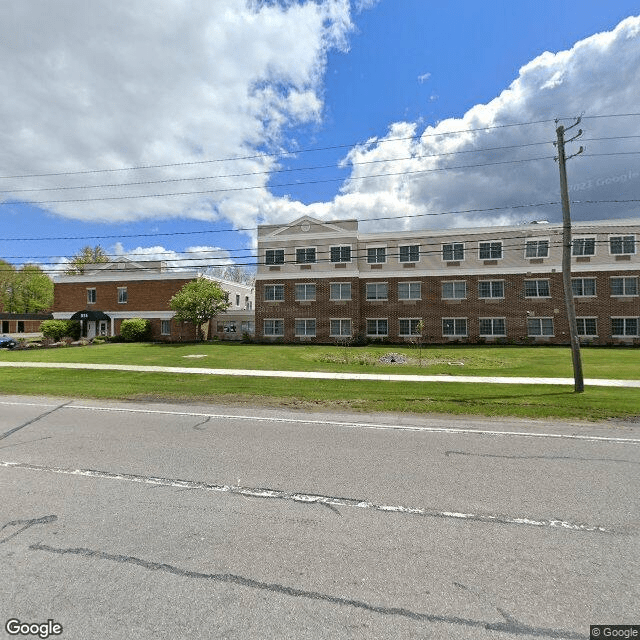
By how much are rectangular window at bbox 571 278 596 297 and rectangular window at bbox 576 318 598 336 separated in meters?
2.08

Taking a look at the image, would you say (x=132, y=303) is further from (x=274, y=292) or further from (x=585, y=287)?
(x=585, y=287)

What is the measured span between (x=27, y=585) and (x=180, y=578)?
1176 millimetres

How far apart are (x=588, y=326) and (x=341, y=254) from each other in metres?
20.7

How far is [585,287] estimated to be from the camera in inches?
1224

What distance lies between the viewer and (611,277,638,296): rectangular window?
30344 mm

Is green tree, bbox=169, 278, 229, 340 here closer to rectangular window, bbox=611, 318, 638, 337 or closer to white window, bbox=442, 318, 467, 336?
white window, bbox=442, 318, 467, 336

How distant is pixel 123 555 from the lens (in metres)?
3.47

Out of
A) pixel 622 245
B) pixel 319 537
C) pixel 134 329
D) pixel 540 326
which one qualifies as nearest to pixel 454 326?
pixel 540 326

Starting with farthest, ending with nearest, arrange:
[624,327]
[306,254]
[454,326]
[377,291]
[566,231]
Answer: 1. [306,254]
2. [377,291]
3. [454,326]
4. [624,327]
5. [566,231]

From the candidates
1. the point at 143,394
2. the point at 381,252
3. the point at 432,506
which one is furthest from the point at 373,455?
the point at 381,252

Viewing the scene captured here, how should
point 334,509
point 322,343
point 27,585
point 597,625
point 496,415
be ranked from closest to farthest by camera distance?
1. point 597,625
2. point 27,585
3. point 334,509
4. point 496,415
5. point 322,343

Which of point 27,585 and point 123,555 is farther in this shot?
point 123,555

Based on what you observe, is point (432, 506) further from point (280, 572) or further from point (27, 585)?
point (27, 585)

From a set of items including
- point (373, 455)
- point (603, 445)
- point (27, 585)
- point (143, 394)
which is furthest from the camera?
point (143, 394)
